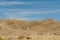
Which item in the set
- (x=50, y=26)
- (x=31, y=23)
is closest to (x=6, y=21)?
(x=31, y=23)

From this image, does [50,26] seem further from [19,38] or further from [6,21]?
[19,38]

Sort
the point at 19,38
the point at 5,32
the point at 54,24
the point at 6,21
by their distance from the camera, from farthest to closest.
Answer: the point at 54,24 → the point at 6,21 → the point at 5,32 → the point at 19,38

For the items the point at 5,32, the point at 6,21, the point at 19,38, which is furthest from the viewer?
the point at 6,21

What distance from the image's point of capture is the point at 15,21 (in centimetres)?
4516

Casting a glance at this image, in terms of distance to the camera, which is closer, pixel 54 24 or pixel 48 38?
pixel 48 38

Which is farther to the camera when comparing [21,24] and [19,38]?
[21,24]

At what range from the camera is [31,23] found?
1829 inches

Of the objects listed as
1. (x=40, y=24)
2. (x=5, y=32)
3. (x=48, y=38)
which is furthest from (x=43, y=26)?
(x=48, y=38)

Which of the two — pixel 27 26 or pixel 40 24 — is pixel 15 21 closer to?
pixel 27 26

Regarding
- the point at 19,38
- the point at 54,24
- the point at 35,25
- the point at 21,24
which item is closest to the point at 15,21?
the point at 21,24

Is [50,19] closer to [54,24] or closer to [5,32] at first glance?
[54,24]

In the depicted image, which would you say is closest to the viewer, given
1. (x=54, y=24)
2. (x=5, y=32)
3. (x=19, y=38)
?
(x=19, y=38)

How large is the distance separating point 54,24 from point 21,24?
6.64 m

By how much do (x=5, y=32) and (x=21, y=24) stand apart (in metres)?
11.8
